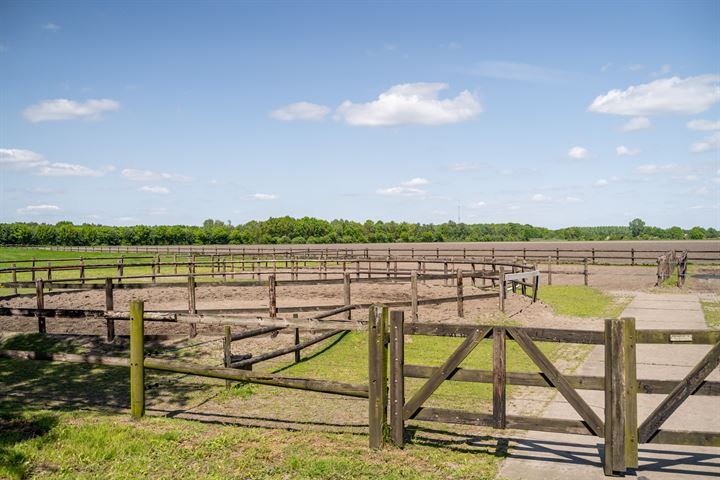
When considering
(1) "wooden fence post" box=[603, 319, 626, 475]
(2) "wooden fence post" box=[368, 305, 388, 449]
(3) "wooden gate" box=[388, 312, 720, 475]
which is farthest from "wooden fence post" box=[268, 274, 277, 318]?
(1) "wooden fence post" box=[603, 319, 626, 475]

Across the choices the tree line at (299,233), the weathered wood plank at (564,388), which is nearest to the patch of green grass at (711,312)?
the weathered wood plank at (564,388)

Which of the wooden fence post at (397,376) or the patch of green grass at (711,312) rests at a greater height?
the wooden fence post at (397,376)

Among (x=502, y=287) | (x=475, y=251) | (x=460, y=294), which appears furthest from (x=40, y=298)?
(x=475, y=251)

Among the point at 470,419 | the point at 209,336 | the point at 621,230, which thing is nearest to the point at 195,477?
the point at 470,419

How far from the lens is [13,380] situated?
29.3 ft

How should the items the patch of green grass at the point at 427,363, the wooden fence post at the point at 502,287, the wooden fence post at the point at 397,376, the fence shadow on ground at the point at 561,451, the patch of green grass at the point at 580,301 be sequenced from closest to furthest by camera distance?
the fence shadow on ground at the point at 561,451 → the wooden fence post at the point at 397,376 → the patch of green grass at the point at 427,363 → the wooden fence post at the point at 502,287 → the patch of green grass at the point at 580,301

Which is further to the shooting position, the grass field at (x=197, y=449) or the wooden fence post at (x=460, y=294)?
the wooden fence post at (x=460, y=294)

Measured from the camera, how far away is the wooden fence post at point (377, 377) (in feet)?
18.3

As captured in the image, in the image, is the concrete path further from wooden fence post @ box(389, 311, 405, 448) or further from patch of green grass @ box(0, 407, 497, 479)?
wooden fence post @ box(389, 311, 405, 448)

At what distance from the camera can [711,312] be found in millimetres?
16906

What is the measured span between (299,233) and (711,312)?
13060 centimetres

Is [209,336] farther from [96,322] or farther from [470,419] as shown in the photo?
[470,419]

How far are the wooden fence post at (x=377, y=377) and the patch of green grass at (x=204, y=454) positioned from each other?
199mm

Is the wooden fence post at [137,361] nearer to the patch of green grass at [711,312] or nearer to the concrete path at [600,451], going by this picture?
the concrete path at [600,451]
